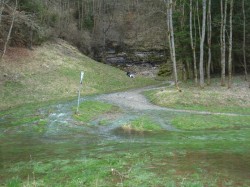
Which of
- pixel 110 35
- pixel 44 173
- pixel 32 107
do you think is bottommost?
pixel 44 173

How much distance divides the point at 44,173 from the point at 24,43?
41910mm

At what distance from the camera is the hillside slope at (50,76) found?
39.0m

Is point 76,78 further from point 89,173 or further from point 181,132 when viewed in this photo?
point 89,173

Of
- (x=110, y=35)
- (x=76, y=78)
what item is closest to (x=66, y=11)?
(x=110, y=35)

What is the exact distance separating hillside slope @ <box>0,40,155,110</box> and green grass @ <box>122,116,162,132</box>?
14446 millimetres

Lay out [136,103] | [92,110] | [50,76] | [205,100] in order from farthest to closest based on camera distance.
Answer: [50,76] < [136,103] < [205,100] < [92,110]

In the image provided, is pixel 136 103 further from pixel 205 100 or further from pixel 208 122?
pixel 208 122

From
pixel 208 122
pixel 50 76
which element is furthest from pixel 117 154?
pixel 50 76

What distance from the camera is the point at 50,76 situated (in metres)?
45.5

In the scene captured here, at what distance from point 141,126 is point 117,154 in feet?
29.2

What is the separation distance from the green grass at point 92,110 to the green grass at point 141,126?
3.55m

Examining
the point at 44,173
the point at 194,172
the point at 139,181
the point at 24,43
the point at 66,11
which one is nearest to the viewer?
the point at 139,181

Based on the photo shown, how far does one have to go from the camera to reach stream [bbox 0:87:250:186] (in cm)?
1123

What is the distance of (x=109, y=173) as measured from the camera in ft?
38.6
